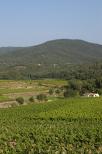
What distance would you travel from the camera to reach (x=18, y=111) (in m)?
49.4

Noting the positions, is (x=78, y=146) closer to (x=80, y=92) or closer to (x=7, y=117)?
(x=7, y=117)

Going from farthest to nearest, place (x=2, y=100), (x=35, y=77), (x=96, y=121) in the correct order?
(x=35, y=77) → (x=2, y=100) → (x=96, y=121)

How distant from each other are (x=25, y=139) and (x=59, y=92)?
7030cm

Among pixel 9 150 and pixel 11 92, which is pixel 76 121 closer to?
pixel 9 150

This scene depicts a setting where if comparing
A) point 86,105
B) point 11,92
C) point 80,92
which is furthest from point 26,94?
point 86,105

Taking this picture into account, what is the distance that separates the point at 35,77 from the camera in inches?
6762

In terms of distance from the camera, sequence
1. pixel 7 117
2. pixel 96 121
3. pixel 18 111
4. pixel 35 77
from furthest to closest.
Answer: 1. pixel 35 77
2. pixel 18 111
3. pixel 7 117
4. pixel 96 121

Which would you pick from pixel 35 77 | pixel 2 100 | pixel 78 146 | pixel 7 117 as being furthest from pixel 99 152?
pixel 35 77

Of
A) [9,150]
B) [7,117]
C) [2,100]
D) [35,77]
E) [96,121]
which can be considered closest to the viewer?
[9,150]

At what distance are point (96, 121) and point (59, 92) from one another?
5846 cm

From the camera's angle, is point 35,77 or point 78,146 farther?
point 35,77

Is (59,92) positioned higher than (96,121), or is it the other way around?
(96,121)

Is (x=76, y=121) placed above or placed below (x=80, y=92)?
above

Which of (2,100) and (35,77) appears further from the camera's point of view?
(35,77)
